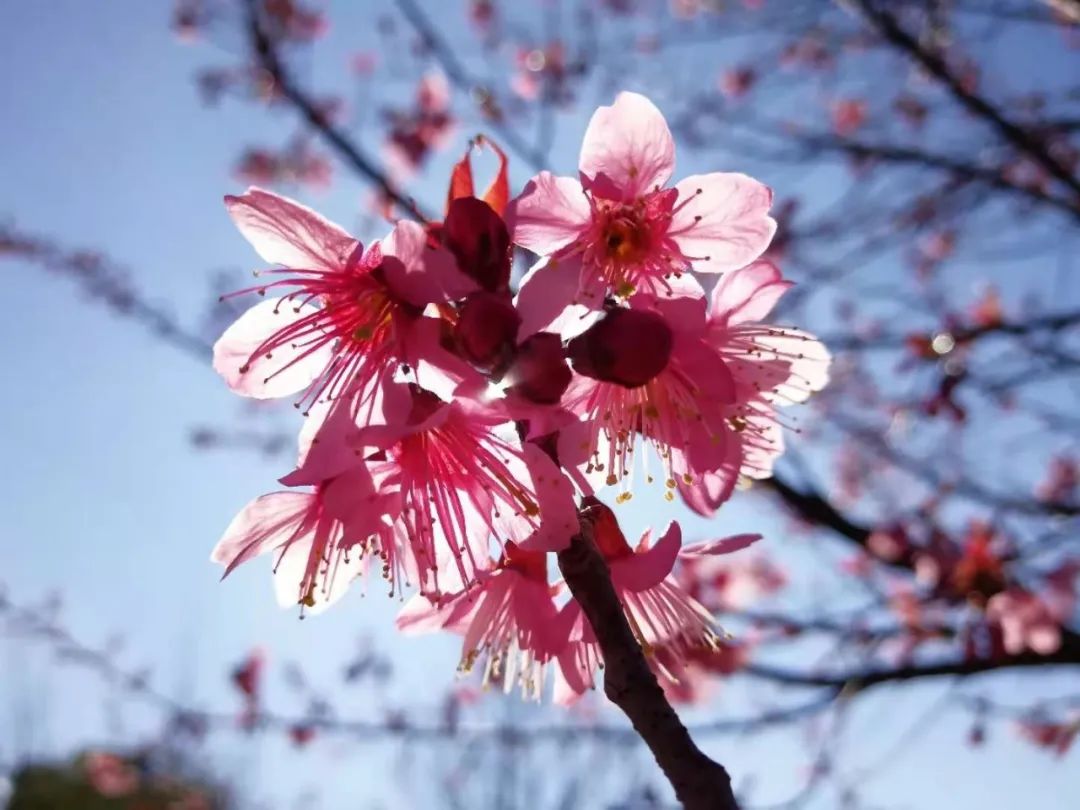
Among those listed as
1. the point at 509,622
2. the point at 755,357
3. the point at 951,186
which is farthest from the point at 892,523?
the point at 509,622

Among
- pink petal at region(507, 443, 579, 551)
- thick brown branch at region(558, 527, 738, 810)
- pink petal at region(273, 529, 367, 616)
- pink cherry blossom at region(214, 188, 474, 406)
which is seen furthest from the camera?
pink petal at region(273, 529, 367, 616)

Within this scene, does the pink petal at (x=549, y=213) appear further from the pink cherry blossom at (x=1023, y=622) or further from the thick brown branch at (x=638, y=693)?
the pink cherry blossom at (x=1023, y=622)

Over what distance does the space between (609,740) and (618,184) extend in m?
4.28

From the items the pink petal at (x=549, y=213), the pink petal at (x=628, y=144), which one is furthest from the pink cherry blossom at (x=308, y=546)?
the pink petal at (x=628, y=144)

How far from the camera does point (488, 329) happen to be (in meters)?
0.94

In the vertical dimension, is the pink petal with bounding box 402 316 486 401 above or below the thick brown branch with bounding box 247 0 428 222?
below

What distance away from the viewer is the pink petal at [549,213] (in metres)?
1.09

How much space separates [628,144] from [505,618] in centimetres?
71

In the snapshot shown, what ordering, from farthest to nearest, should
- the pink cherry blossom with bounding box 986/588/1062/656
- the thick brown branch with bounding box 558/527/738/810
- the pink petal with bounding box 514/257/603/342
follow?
the pink cherry blossom with bounding box 986/588/1062/656 < the pink petal with bounding box 514/257/603/342 < the thick brown branch with bounding box 558/527/738/810

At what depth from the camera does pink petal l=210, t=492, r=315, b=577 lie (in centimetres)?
118

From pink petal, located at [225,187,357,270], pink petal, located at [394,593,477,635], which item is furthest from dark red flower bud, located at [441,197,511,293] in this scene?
pink petal, located at [394,593,477,635]

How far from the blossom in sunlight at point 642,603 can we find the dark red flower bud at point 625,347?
22 cm

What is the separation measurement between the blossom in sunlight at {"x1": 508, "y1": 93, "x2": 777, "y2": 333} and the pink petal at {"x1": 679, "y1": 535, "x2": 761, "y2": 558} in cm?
39

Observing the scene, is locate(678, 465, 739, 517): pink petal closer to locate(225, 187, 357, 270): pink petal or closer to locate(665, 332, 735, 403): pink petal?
locate(665, 332, 735, 403): pink petal
